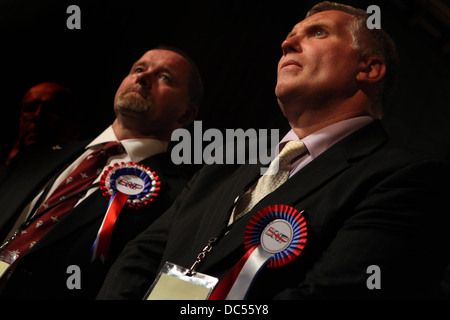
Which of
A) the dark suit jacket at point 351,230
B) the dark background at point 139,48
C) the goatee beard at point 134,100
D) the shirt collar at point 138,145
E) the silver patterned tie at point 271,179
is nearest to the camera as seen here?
the dark suit jacket at point 351,230

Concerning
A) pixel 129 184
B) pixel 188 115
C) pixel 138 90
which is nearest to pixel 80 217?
pixel 129 184

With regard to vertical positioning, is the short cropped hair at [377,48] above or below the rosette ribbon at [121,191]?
above

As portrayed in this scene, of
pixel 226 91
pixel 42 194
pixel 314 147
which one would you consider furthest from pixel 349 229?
pixel 226 91

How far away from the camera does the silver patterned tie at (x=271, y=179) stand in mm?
1536

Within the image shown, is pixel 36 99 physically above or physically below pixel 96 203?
above

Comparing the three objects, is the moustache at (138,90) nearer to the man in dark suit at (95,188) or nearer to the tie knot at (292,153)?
the man in dark suit at (95,188)

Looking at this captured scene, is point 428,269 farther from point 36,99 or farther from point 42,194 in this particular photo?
point 36,99

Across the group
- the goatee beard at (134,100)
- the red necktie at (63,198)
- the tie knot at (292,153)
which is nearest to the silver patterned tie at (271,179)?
the tie knot at (292,153)

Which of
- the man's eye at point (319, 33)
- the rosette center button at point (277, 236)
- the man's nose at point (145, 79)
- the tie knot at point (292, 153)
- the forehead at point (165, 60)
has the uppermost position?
the forehead at point (165, 60)

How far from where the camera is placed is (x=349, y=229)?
1251mm

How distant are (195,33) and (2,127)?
4.14ft

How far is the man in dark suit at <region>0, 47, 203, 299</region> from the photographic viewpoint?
6.20 feet

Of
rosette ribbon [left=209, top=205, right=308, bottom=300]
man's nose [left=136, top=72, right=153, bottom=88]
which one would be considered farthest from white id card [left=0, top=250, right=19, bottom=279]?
man's nose [left=136, top=72, right=153, bottom=88]

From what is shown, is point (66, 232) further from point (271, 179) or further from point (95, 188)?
point (271, 179)
